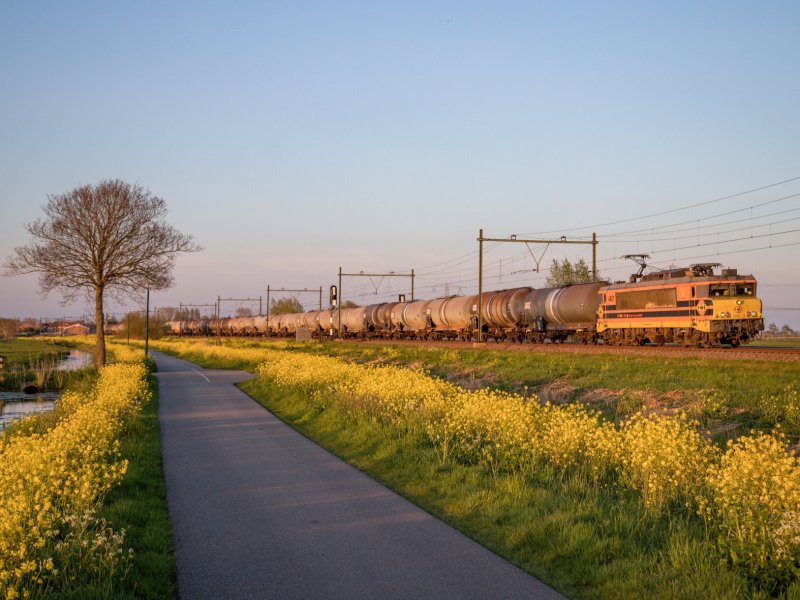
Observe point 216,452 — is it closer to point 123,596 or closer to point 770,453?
point 123,596

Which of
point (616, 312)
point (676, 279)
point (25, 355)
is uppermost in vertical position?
point (676, 279)

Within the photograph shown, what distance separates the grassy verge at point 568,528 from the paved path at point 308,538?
387 millimetres

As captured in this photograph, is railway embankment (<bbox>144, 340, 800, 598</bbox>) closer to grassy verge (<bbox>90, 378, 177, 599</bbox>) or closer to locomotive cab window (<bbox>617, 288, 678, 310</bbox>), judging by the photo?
grassy verge (<bbox>90, 378, 177, 599</bbox>)

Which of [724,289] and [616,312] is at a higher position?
[724,289]

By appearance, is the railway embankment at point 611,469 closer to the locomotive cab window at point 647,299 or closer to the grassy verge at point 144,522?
the grassy verge at point 144,522

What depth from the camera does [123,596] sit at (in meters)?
5.92

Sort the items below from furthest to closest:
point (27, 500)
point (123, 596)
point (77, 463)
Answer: point (77, 463) → point (27, 500) → point (123, 596)

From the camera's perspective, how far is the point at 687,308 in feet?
96.3

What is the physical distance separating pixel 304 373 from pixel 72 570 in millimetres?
18970

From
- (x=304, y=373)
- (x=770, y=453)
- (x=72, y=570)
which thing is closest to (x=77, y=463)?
(x=72, y=570)

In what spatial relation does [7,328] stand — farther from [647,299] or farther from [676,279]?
[676,279]

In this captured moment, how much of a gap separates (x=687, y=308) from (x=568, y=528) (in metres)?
24.1

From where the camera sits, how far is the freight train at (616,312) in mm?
28531

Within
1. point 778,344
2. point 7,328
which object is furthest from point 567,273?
point 7,328
